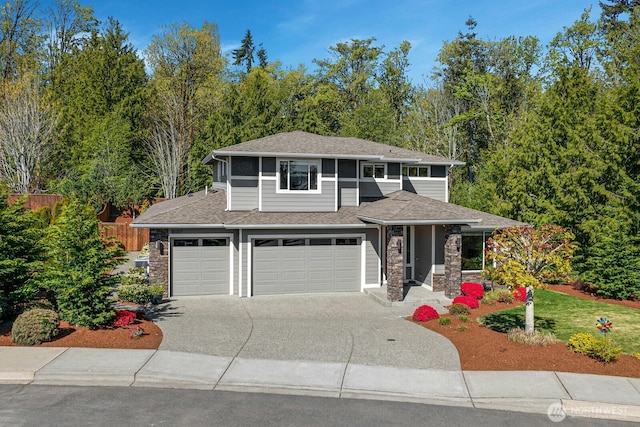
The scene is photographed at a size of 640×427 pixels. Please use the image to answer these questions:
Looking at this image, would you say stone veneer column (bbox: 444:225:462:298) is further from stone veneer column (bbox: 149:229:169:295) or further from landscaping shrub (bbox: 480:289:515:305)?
stone veneer column (bbox: 149:229:169:295)

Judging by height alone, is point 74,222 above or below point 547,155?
below

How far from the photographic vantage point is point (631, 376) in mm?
10250

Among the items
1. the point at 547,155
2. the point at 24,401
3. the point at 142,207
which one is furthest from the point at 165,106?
the point at 24,401

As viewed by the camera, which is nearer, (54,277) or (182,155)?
(54,277)

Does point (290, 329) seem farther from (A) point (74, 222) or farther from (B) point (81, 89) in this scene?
(B) point (81, 89)

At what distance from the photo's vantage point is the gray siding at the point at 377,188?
73.4 feet

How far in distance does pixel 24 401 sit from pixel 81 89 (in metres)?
38.9

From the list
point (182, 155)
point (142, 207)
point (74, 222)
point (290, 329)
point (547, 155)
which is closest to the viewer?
point (74, 222)

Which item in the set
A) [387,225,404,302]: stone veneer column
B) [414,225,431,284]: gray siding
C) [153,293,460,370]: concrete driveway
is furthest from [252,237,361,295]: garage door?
[414,225,431,284]: gray siding

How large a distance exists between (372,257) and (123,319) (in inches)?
394

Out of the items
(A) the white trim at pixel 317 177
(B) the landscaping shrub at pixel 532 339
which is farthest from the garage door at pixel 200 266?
(B) the landscaping shrub at pixel 532 339

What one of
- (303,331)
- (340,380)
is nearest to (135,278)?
(303,331)

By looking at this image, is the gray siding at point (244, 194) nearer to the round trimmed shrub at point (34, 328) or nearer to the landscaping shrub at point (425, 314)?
the landscaping shrub at point (425, 314)

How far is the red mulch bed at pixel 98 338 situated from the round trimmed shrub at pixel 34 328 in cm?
18
